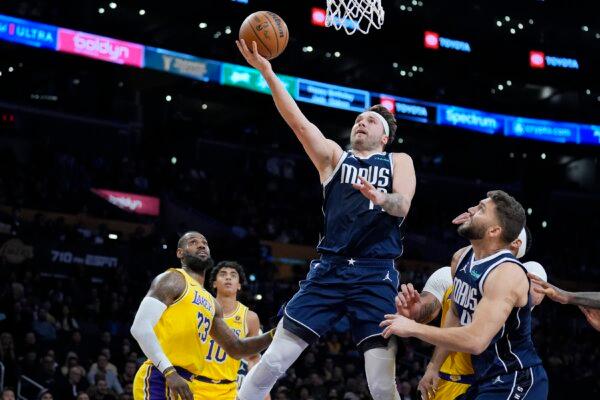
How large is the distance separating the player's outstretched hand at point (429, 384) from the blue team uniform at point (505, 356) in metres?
0.51

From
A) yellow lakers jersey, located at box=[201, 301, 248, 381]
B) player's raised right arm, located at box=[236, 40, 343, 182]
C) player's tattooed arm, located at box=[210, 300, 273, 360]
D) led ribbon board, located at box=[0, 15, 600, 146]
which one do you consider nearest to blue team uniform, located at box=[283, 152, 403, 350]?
player's raised right arm, located at box=[236, 40, 343, 182]

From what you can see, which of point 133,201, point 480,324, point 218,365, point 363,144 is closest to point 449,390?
point 480,324

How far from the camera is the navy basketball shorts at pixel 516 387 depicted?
5691 mm

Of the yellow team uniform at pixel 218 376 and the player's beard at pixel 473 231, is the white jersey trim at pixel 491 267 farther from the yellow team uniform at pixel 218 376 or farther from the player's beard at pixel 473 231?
the yellow team uniform at pixel 218 376

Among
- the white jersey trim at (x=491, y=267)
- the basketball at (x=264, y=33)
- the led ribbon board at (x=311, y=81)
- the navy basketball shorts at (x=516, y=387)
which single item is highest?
the led ribbon board at (x=311, y=81)

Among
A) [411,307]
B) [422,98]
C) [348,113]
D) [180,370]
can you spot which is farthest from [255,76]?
[411,307]

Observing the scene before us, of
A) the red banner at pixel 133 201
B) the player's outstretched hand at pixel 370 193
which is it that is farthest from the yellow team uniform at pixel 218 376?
the red banner at pixel 133 201

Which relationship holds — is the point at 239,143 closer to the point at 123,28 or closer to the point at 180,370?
the point at 123,28

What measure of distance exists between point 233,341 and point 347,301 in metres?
2.08

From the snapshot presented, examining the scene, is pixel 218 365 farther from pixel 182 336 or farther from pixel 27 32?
pixel 27 32

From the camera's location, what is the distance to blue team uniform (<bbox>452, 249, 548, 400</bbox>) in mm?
5691

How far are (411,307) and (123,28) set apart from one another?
83.4ft

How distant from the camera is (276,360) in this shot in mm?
6348

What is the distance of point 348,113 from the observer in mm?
33750
